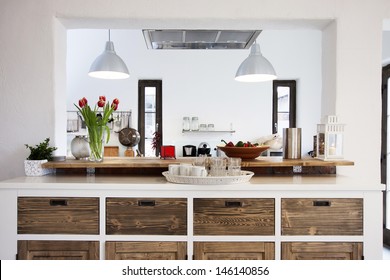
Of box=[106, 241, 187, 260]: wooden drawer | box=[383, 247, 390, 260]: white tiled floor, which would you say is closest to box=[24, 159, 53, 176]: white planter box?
box=[106, 241, 187, 260]: wooden drawer

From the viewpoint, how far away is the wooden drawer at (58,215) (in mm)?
2117

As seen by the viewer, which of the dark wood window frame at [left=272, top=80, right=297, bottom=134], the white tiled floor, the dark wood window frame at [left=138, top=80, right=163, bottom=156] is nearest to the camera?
the white tiled floor

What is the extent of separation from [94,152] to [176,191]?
0.80m

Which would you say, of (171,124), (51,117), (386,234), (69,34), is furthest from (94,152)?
(69,34)

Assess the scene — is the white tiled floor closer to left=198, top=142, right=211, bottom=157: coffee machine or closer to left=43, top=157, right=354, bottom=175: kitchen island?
left=43, top=157, right=354, bottom=175: kitchen island

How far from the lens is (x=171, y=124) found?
6789mm

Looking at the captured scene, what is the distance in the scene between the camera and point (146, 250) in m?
2.10

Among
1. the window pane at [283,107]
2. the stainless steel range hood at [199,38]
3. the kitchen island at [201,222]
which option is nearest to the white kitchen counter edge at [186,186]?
the kitchen island at [201,222]

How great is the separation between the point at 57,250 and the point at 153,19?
5.53 feet

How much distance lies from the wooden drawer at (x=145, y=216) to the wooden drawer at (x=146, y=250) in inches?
2.6

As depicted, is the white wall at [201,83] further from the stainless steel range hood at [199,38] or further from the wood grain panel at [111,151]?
the stainless steel range hood at [199,38]

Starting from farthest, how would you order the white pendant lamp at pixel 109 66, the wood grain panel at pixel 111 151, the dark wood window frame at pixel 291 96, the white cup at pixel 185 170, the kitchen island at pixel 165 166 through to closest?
the dark wood window frame at pixel 291 96
the wood grain panel at pixel 111 151
the white pendant lamp at pixel 109 66
the kitchen island at pixel 165 166
the white cup at pixel 185 170

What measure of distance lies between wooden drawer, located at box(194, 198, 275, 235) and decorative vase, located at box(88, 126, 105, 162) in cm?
88

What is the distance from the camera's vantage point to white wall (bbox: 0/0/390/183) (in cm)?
262
